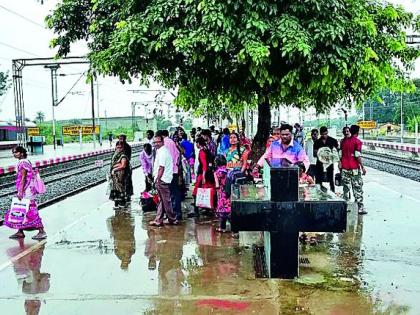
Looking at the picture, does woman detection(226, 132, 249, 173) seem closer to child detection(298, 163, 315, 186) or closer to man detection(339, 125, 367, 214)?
child detection(298, 163, 315, 186)

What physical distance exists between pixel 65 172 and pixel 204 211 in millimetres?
14912

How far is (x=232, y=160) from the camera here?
29.7 ft

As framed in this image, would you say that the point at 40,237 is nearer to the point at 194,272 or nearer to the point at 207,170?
the point at 207,170

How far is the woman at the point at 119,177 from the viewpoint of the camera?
436 inches

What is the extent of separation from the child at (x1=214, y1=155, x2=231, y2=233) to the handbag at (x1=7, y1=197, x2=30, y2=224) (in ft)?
9.85

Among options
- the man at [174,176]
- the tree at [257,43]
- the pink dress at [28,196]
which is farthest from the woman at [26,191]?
the man at [174,176]

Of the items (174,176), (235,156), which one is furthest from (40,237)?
(235,156)

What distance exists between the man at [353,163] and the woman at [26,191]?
221 inches

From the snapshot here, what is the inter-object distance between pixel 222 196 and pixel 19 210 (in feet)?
10.4

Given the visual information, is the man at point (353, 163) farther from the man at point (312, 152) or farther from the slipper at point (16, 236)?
the slipper at point (16, 236)

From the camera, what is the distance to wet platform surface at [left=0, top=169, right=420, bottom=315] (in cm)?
498

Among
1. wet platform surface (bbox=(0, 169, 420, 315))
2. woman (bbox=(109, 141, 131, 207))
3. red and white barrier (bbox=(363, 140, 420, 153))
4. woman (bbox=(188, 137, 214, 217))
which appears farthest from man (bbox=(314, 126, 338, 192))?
red and white barrier (bbox=(363, 140, 420, 153))

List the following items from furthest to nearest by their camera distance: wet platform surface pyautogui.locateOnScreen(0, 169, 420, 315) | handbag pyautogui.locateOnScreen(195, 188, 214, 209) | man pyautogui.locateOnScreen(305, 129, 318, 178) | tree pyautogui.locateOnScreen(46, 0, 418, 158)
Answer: man pyautogui.locateOnScreen(305, 129, 318, 178) < handbag pyautogui.locateOnScreen(195, 188, 214, 209) < tree pyautogui.locateOnScreen(46, 0, 418, 158) < wet platform surface pyautogui.locateOnScreen(0, 169, 420, 315)

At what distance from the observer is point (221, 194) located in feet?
28.2
